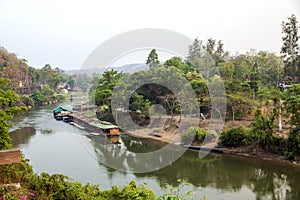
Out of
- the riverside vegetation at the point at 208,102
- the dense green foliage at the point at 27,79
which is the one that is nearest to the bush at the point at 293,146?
the riverside vegetation at the point at 208,102

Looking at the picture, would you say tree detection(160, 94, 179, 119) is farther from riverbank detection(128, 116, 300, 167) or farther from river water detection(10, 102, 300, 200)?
river water detection(10, 102, 300, 200)

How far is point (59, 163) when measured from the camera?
33.5ft

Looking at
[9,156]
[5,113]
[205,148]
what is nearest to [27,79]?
[205,148]

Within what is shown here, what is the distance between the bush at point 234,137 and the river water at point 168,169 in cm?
75

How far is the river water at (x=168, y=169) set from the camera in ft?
26.6

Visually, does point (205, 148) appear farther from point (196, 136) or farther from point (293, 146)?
point (293, 146)

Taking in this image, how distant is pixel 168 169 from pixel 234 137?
3.15 meters

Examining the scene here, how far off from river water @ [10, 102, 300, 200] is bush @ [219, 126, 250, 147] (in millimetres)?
752

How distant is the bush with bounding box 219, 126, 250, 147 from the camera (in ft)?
36.8

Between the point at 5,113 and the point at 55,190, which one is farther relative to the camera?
the point at 5,113

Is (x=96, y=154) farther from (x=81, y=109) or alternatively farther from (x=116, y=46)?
(x=81, y=109)

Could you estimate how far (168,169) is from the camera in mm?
9773

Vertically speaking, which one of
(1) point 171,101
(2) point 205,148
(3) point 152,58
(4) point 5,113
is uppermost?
(3) point 152,58

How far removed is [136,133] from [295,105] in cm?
785
